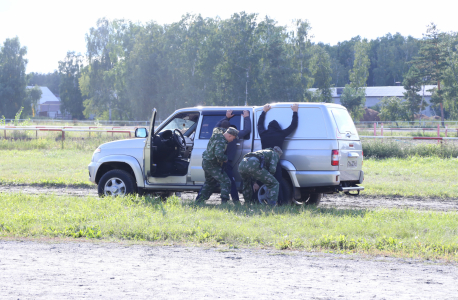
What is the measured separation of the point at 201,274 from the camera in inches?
202

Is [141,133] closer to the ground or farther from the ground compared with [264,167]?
farther from the ground

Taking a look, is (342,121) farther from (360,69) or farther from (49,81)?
(49,81)

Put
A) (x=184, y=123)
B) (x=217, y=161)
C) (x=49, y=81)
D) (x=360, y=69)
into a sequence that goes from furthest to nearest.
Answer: (x=49, y=81) < (x=360, y=69) < (x=184, y=123) < (x=217, y=161)

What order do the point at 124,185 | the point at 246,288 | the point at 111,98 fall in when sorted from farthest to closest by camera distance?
the point at 111,98 < the point at 124,185 < the point at 246,288

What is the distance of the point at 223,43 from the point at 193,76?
706 cm

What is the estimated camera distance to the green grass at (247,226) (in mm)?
6391

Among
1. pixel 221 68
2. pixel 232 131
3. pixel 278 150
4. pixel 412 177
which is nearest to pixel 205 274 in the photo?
pixel 278 150

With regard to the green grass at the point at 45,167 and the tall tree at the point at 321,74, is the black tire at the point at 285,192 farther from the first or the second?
the tall tree at the point at 321,74

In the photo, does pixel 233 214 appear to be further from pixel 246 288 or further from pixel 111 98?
pixel 111 98

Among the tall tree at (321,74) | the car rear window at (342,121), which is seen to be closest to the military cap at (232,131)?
the car rear window at (342,121)

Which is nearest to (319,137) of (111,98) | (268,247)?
(268,247)

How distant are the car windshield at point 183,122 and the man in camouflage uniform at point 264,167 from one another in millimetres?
1798

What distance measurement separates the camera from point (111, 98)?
75.9 meters

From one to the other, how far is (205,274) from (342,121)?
500 centimetres
